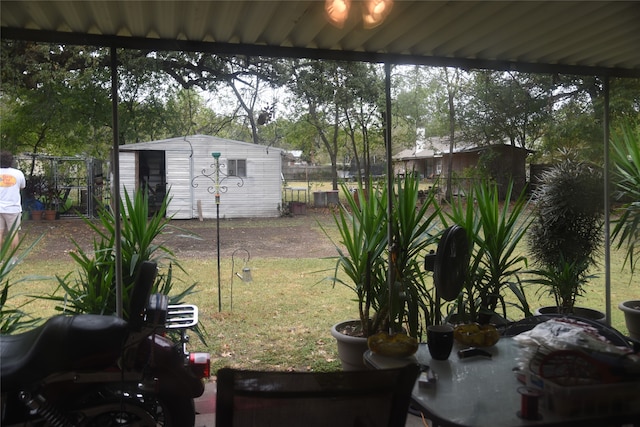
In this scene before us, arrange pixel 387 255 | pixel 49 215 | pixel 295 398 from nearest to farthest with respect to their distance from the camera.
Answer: pixel 295 398 < pixel 387 255 < pixel 49 215

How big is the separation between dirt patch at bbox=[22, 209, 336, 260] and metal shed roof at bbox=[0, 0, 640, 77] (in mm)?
4209

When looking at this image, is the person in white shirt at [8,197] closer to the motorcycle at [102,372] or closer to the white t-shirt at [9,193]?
the white t-shirt at [9,193]

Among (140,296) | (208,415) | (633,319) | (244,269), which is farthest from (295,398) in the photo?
(244,269)

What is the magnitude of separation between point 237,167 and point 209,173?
55cm

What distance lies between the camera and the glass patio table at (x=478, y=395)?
1251mm

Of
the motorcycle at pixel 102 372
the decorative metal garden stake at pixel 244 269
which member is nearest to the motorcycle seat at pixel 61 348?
the motorcycle at pixel 102 372

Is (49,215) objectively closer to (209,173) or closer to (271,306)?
(209,173)

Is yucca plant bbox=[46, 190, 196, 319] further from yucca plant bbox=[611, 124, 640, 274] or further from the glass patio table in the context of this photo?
yucca plant bbox=[611, 124, 640, 274]

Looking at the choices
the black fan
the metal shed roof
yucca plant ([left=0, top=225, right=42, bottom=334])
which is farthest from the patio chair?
yucca plant ([left=0, top=225, right=42, bottom=334])

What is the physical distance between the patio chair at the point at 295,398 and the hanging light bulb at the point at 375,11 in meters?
1.55

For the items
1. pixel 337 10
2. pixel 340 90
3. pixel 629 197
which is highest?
pixel 340 90

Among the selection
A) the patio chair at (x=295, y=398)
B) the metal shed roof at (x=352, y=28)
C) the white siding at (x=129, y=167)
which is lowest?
the patio chair at (x=295, y=398)

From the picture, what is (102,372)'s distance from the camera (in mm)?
1892

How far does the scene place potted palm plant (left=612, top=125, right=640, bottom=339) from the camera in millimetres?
3475
